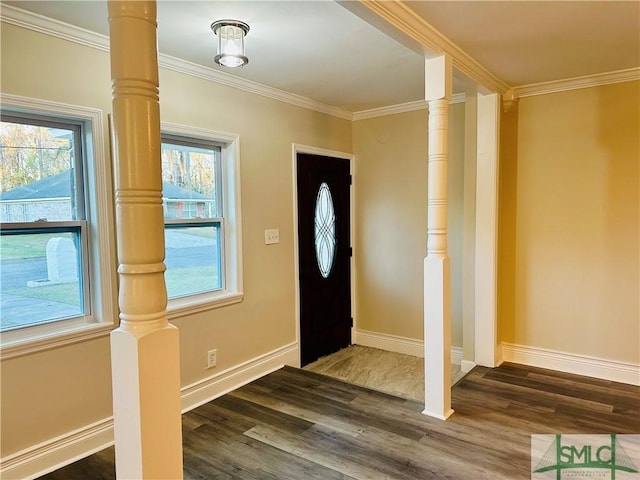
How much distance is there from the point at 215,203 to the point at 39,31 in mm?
1493

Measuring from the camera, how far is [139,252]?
128cm

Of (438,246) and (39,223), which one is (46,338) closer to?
(39,223)

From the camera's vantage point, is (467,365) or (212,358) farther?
(467,365)

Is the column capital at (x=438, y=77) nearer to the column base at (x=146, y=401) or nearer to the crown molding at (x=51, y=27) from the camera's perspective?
the crown molding at (x=51, y=27)

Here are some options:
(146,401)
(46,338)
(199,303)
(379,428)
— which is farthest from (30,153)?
(379,428)

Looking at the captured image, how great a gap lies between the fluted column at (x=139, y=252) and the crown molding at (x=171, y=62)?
4.32 feet

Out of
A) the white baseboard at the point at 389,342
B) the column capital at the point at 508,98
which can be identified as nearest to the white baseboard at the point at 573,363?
the white baseboard at the point at 389,342

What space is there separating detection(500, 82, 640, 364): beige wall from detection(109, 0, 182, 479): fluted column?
10.5ft

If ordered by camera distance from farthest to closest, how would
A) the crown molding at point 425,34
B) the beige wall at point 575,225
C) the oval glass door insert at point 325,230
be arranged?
the oval glass door insert at point 325,230 < the beige wall at point 575,225 < the crown molding at point 425,34

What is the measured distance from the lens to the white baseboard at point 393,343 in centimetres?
430

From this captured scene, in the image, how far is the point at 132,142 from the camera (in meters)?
1.25

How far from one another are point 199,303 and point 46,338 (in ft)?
3.20

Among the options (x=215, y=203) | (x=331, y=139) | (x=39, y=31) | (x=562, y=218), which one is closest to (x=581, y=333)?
(x=562, y=218)

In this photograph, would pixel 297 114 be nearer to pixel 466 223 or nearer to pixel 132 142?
pixel 466 223
